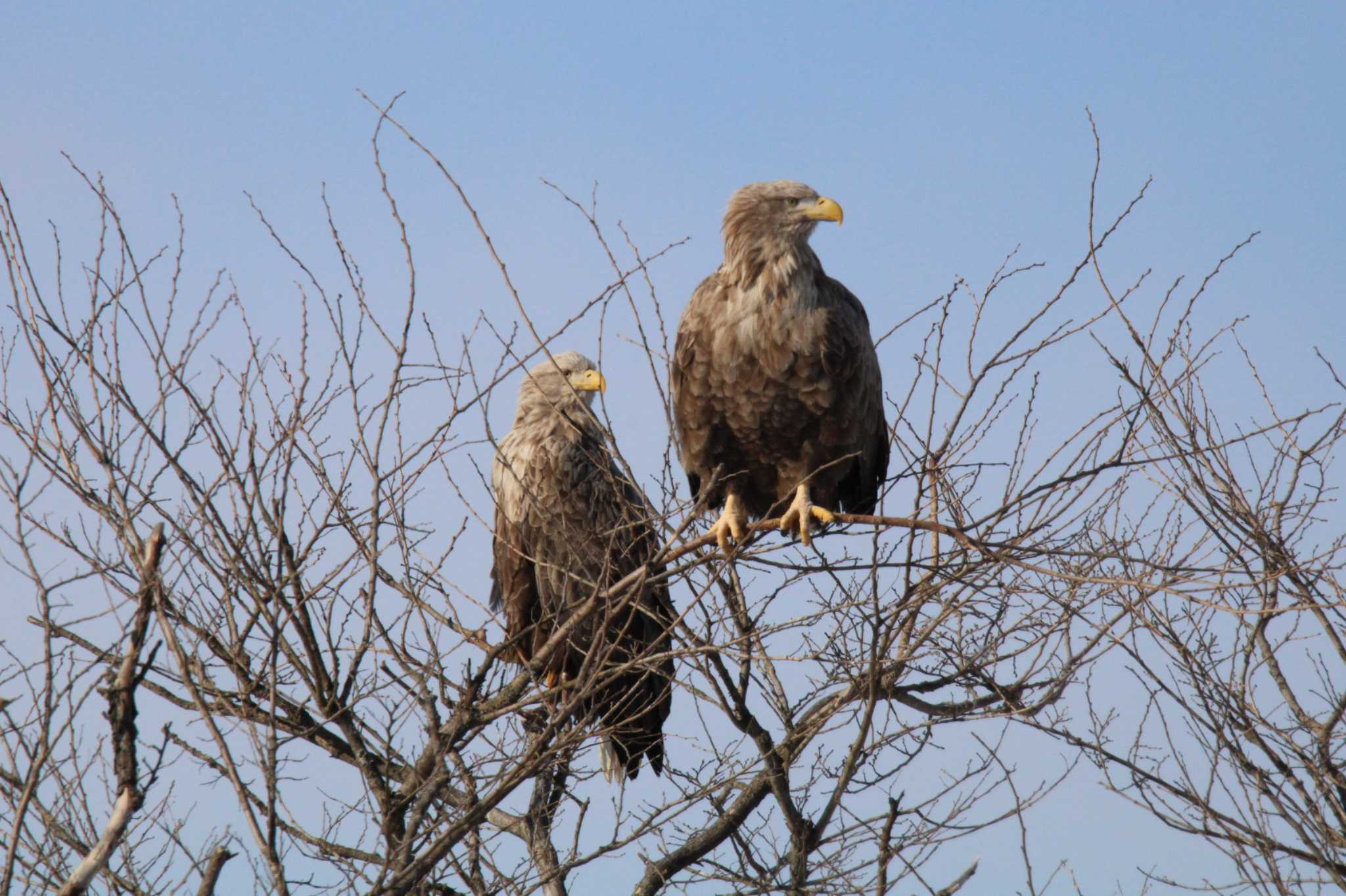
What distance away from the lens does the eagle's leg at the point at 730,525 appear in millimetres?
4859

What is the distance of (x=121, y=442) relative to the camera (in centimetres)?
410

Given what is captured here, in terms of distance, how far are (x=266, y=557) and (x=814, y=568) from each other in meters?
1.79

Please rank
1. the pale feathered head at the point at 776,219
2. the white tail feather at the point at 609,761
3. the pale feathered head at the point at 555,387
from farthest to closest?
the pale feathered head at the point at 555,387
the white tail feather at the point at 609,761
the pale feathered head at the point at 776,219

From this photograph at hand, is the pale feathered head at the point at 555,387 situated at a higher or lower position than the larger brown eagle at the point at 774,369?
higher

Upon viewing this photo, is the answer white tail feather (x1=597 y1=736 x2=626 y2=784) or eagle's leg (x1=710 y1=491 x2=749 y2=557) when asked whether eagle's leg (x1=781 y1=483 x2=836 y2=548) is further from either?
white tail feather (x1=597 y1=736 x2=626 y2=784)

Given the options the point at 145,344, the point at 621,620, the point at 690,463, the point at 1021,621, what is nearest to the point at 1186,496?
the point at 1021,621

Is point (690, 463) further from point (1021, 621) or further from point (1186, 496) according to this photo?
point (1186, 496)

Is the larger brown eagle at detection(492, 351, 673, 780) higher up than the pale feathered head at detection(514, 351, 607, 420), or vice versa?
the pale feathered head at detection(514, 351, 607, 420)

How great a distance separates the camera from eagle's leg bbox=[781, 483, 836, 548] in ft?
16.1

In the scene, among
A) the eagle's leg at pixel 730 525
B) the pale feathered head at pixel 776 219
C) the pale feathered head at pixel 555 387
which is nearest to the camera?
the eagle's leg at pixel 730 525

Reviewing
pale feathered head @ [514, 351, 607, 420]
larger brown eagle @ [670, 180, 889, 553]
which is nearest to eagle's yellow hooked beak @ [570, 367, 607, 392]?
pale feathered head @ [514, 351, 607, 420]

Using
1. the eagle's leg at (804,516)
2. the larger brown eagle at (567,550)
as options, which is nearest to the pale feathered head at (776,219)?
the eagle's leg at (804,516)

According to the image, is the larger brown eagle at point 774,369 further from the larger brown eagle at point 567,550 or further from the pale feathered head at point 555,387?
the pale feathered head at point 555,387

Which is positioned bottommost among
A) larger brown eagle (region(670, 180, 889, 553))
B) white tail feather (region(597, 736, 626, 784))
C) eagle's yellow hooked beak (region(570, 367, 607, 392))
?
white tail feather (region(597, 736, 626, 784))
